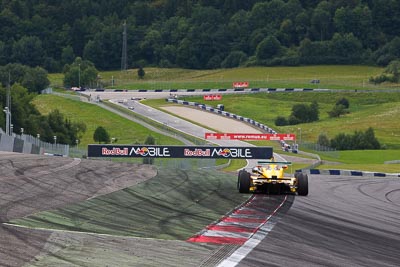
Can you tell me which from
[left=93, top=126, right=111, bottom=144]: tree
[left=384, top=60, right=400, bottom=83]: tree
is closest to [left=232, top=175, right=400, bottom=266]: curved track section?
[left=93, top=126, right=111, bottom=144]: tree

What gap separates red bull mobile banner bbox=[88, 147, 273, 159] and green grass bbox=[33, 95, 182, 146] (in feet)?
107

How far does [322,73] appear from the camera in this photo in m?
190

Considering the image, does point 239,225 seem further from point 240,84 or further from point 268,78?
point 268,78

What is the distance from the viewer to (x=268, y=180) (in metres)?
34.4

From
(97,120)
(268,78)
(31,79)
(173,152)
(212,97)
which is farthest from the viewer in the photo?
(268,78)

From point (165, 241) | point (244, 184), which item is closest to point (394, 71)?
point (244, 184)

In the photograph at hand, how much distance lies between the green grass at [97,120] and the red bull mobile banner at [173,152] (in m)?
32.6

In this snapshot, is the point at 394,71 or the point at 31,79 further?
the point at 394,71

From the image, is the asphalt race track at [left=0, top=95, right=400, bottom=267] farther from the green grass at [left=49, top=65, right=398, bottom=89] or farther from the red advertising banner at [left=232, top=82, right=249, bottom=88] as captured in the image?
the red advertising banner at [left=232, top=82, right=249, bottom=88]

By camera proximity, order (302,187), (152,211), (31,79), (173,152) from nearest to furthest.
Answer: (152,211) → (302,187) → (173,152) → (31,79)

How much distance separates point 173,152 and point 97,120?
6208cm

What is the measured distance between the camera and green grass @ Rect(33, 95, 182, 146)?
4323 inches

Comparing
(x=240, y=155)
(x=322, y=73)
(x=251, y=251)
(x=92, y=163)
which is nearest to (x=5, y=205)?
(x=251, y=251)

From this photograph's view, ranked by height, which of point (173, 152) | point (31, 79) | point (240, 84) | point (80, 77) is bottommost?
point (173, 152)
